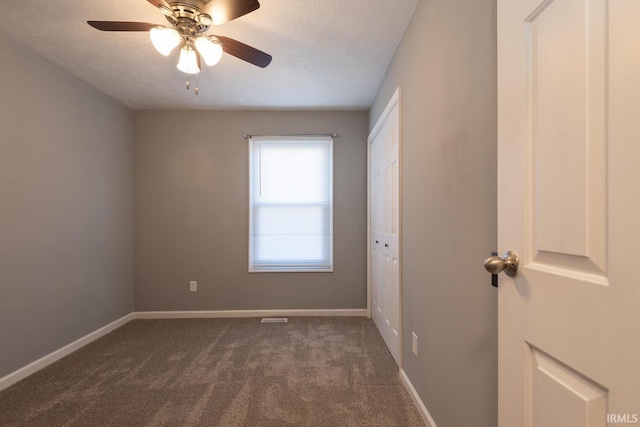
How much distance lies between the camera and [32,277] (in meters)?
2.32

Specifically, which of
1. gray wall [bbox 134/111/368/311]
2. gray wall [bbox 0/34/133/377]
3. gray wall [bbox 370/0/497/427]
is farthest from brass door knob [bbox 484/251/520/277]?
gray wall [bbox 0/34/133/377]

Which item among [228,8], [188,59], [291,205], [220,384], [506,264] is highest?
[228,8]

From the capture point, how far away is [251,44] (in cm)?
229

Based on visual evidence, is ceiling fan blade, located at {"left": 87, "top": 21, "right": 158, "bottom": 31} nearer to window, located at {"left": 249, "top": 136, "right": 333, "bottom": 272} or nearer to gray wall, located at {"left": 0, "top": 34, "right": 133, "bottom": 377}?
gray wall, located at {"left": 0, "top": 34, "right": 133, "bottom": 377}

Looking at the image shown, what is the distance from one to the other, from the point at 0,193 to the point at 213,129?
2.02m

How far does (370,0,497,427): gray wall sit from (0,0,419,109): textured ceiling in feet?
1.40

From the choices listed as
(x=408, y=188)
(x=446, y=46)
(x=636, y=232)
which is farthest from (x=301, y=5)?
(x=636, y=232)

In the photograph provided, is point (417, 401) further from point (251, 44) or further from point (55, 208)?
point (55, 208)

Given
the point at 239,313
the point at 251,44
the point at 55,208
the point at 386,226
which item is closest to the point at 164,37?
the point at 251,44

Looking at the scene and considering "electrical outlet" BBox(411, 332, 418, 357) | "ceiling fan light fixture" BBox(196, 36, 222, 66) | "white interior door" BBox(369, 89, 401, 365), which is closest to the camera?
"ceiling fan light fixture" BBox(196, 36, 222, 66)

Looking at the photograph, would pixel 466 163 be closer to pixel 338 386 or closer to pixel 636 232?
pixel 636 232

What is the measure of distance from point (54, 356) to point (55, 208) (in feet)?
4.06

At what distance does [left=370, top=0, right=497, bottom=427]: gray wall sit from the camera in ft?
3.71

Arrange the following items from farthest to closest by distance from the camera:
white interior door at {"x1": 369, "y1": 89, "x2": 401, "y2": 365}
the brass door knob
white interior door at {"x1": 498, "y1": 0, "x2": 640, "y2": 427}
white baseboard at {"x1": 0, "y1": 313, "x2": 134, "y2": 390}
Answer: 1. white interior door at {"x1": 369, "y1": 89, "x2": 401, "y2": 365}
2. white baseboard at {"x1": 0, "y1": 313, "x2": 134, "y2": 390}
3. the brass door knob
4. white interior door at {"x1": 498, "y1": 0, "x2": 640, "y2": 427}
